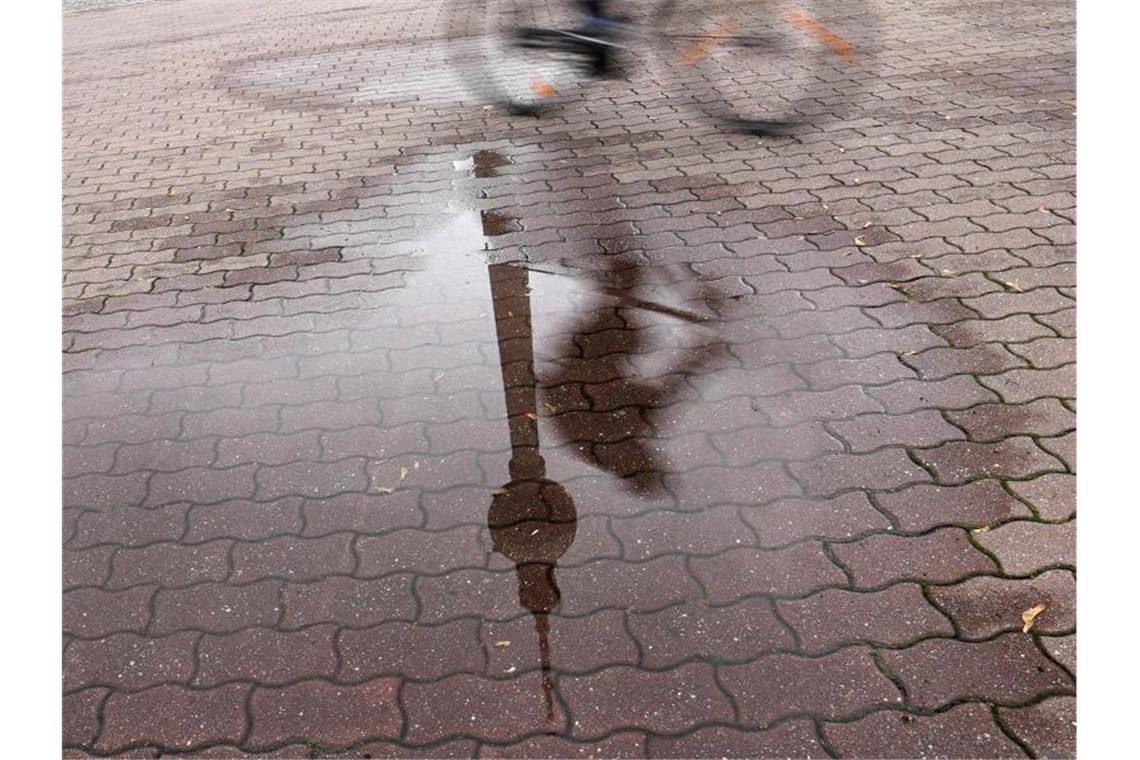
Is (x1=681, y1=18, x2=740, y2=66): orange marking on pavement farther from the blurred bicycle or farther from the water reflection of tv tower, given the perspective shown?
the water reflection of tv tower

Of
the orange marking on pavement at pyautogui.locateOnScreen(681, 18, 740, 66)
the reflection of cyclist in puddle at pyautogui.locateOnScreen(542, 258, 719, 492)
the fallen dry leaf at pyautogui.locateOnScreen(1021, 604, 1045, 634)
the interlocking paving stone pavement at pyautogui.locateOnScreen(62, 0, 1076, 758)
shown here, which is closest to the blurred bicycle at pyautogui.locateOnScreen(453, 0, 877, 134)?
the orange marking on pavement at pyautogui.locateOnScreen(681, 18, 740, 66)

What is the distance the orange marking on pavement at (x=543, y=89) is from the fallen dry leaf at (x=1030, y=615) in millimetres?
6510

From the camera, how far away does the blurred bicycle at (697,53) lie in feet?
16.8

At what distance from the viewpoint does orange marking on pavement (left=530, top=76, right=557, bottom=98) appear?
336 inches

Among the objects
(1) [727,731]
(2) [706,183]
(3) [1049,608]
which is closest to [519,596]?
(1) [727,731]

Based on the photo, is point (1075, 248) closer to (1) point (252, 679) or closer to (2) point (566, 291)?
(2) point (566, 291)

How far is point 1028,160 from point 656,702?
4.87 meters

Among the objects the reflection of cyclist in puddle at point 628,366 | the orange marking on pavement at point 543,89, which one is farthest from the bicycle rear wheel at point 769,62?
the reflection of cyclist in puddle at point 628,366

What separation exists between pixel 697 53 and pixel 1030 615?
3.59 m

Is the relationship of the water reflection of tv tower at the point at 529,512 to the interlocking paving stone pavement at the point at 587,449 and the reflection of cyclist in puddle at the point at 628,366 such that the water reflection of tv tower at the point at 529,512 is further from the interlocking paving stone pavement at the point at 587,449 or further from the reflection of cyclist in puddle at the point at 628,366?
the reflection of cyclist in puddle at the point at 628,366

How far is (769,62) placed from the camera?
363 inches

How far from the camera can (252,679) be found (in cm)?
283

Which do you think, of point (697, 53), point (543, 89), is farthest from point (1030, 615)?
point (543, 89)

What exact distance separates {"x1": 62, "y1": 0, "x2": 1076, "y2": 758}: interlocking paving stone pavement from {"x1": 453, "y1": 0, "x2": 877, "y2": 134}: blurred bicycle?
765 millimetres
